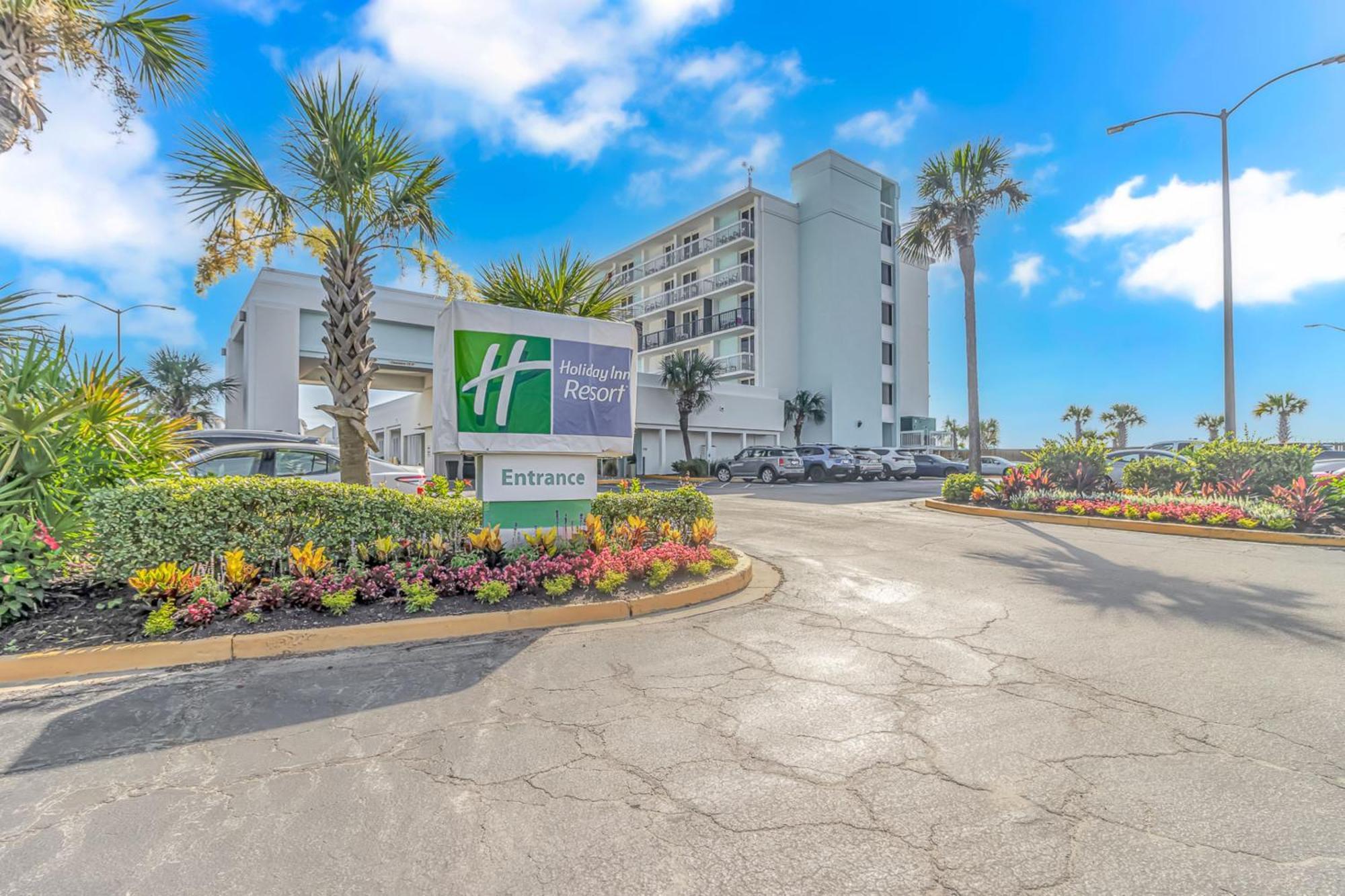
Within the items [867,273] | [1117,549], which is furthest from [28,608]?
[867,273]

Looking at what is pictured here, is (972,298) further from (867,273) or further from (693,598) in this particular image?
(867,273)

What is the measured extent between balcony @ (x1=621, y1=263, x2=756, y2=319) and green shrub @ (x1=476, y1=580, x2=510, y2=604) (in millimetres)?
32694

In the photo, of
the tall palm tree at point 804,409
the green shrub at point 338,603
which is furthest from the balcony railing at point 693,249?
the green shrub at point 338,603

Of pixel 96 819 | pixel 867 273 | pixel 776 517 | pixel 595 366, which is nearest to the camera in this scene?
pixel 96 819

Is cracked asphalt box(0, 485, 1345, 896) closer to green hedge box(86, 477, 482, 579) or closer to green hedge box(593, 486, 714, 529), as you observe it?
green hedge box(86, 477, 482, 579)

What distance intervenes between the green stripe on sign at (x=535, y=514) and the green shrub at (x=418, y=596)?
3.95 ft

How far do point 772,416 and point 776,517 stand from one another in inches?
934

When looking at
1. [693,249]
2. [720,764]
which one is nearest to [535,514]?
[720,764]

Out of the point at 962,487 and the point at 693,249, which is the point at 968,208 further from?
the point at 693,249

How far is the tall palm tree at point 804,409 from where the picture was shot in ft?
120

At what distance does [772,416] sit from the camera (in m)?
35.6

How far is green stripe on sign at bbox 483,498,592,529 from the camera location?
6.31 meters

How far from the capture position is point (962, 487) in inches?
574

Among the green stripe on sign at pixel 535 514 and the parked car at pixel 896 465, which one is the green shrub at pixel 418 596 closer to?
the green stripe on sign at pixel 535 514
